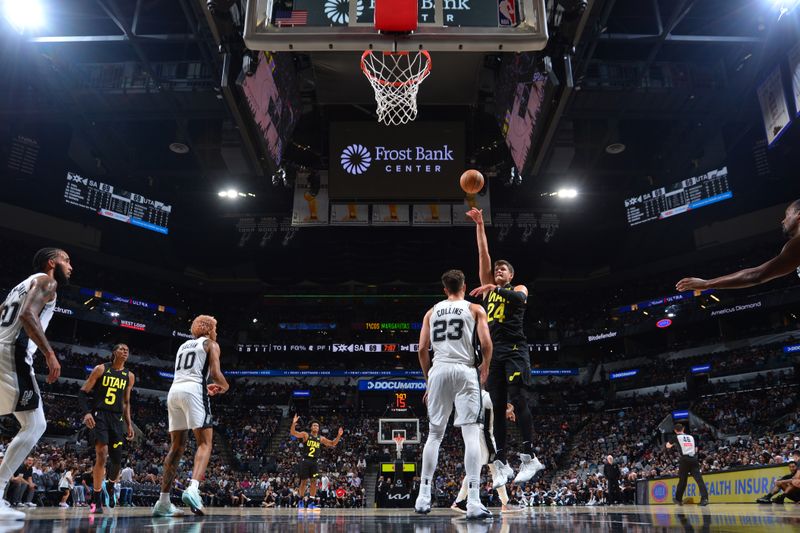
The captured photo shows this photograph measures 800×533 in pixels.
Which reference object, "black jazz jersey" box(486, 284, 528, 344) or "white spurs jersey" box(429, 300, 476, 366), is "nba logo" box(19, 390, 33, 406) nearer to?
"white spurs jersey" box(429, 300, 476, 366)

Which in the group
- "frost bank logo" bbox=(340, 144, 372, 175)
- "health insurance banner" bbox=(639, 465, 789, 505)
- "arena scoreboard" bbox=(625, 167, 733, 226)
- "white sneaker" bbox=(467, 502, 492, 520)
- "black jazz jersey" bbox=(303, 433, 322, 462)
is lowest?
"health insurance banner" bbox=(639, 465, 789, 505)

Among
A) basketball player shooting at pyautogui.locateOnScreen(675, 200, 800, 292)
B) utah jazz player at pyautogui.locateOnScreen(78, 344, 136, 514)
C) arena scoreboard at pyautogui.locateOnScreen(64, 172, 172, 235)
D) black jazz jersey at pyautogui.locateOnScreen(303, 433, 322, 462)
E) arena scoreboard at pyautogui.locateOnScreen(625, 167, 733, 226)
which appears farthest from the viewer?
arena scoreboard at pyautogui.locateOnScreen(64, 172, 172, 235)

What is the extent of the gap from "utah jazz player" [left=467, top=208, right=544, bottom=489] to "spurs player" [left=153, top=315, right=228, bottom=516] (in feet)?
10.1

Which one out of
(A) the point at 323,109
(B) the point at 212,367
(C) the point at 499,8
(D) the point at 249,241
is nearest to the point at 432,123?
(A) the point at 323,109

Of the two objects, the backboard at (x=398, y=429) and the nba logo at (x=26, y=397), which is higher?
the backboard at (x=398, y=429)

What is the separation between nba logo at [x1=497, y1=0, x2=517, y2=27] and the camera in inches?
290

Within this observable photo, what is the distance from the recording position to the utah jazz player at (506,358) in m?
6.52

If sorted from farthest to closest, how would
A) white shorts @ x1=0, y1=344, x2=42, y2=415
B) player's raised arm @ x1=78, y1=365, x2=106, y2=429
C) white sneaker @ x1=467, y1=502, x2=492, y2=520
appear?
player's raised arm @ x1=78, y1=365, x2=106, y2=429, white sneaker @ x1=467, y1=502, x2=492, y2=520, white shorts @ x1=0, y1=344, x2=42, y2=415

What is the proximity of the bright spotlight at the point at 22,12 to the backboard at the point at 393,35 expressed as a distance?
372 inches

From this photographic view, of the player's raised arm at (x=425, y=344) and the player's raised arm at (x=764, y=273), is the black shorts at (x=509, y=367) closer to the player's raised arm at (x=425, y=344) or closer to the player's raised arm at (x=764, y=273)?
the player's raised arm at (x=425, y=344)

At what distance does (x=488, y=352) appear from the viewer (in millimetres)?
5844

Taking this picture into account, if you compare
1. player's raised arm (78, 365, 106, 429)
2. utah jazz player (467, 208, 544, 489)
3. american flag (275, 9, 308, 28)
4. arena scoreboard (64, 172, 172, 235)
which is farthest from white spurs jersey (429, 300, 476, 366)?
arena scoreboard (64, 172, 172, 235)

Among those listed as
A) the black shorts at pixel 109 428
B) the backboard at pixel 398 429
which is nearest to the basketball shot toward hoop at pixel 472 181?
the black shorts at pixel 109 428


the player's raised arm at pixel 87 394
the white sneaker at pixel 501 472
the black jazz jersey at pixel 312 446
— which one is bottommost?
the white sneaker at pixel 501 472
